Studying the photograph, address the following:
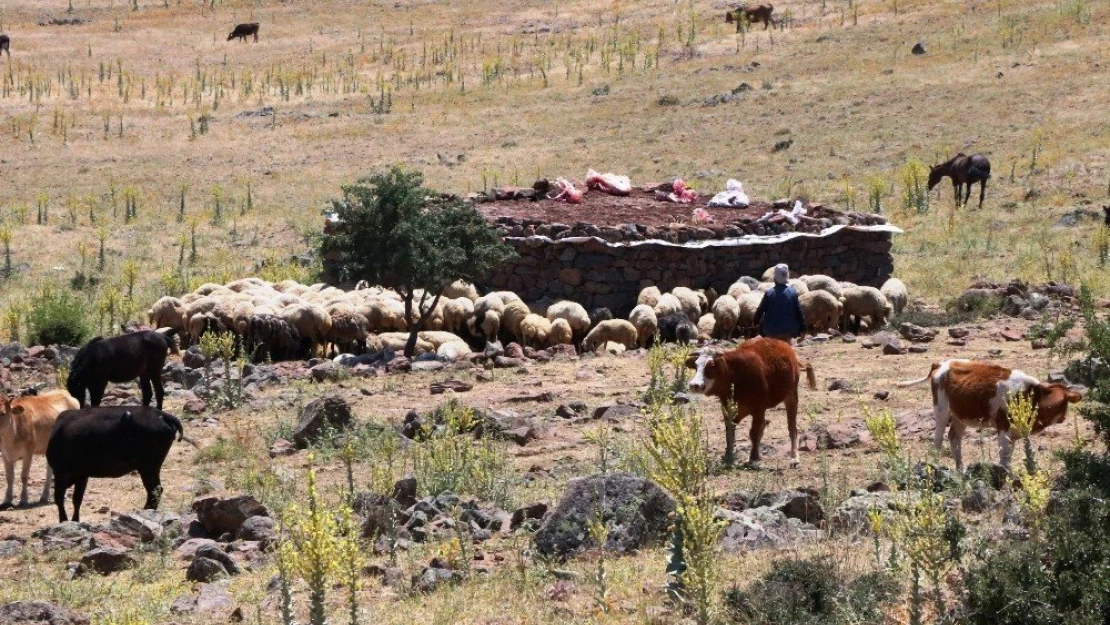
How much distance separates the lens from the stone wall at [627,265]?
21.3 m

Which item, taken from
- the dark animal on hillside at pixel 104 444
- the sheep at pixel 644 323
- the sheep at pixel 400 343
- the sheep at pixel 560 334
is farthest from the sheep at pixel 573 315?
the dark animal on hillside at pixel 104 444

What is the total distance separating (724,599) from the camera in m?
7.99

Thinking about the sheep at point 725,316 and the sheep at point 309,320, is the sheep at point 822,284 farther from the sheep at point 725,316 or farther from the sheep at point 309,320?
the sheep at point 309,320

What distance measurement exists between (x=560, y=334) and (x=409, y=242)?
2302 mm

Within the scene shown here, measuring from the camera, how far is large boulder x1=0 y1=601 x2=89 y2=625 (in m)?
8.07

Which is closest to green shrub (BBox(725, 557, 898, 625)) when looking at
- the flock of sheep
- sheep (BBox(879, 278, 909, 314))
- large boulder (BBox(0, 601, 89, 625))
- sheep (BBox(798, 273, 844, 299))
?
large boulder (BBox(0, 601, 89, 625))

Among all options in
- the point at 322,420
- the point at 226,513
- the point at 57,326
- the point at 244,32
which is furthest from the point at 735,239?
the point at 244,32

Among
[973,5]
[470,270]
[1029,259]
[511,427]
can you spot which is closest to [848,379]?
[511,427]

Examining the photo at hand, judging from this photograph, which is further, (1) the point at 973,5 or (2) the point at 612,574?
(1) the point at 973,5

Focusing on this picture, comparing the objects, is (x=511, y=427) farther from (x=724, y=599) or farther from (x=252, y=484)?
(x=724, y=599)

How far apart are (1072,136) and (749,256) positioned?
49.9 ft

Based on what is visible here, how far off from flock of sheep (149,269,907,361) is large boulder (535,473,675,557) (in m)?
9.39

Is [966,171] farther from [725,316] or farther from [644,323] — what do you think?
[644,323]

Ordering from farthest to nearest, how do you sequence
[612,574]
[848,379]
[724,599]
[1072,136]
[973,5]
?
1. [973,5]
2. [1072,136]
3. [848,379]
4. [612,574]
5. [724,599]
